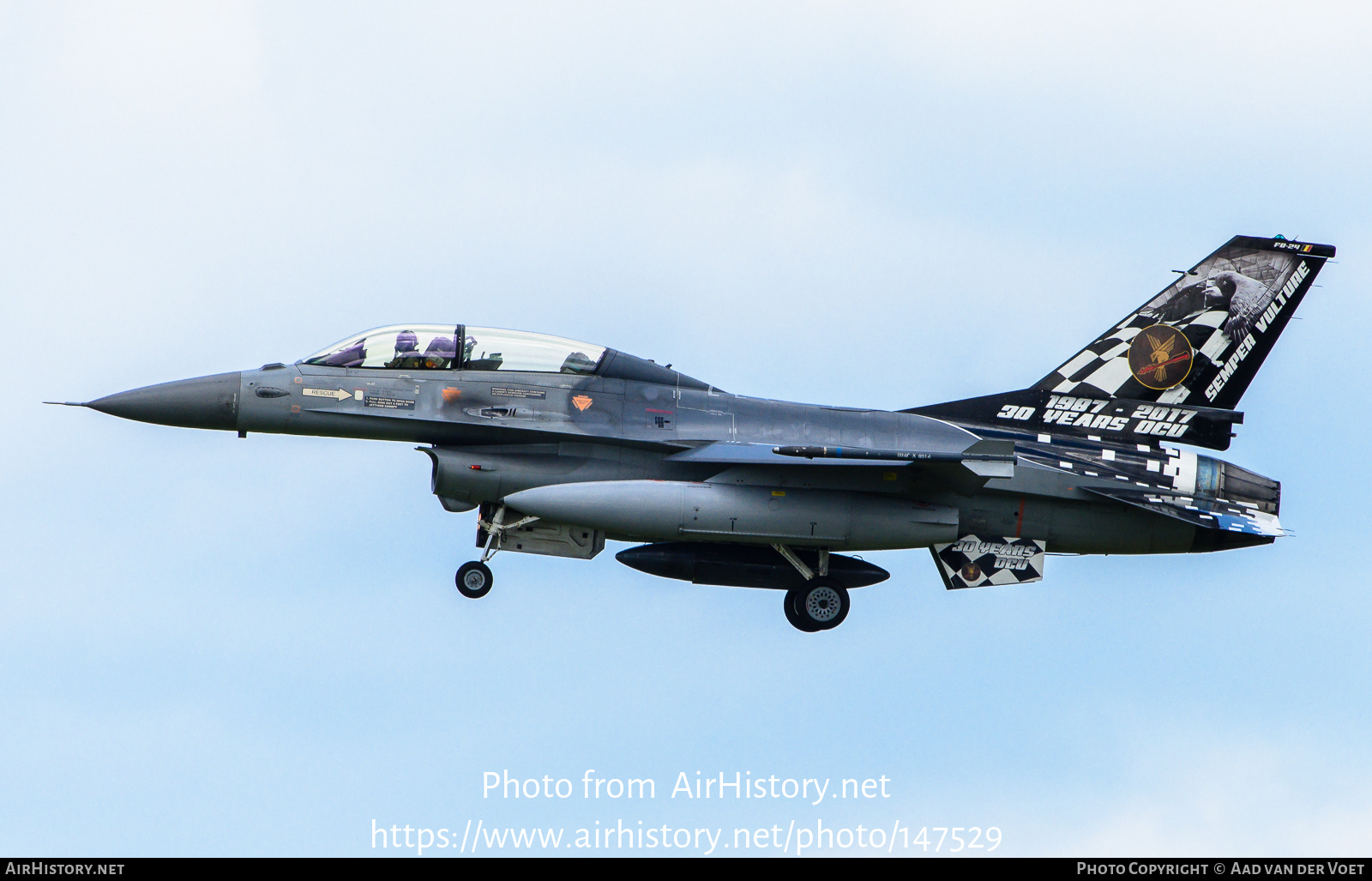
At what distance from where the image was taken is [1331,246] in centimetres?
2231

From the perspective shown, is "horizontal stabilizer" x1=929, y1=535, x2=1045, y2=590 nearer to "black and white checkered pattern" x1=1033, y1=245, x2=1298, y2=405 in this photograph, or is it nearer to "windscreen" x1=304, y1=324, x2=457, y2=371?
"black and white checkered pattern" x1=1033, y1=245, x2=1298, y2=405

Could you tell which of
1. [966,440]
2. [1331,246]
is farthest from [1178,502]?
[1331,246]

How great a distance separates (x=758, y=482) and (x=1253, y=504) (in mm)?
6557

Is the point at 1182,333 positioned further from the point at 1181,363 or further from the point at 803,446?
the point at 803,446

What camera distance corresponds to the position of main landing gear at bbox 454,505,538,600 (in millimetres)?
20297

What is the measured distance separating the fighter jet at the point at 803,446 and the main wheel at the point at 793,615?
0.04 meters

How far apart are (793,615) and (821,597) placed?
1.53ft

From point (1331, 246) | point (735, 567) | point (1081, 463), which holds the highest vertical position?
point (1331, 246)

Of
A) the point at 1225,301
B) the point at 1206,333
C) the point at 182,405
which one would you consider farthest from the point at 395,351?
the point at 1225,301

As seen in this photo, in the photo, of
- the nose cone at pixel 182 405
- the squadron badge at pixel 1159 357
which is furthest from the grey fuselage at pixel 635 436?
the squadron badge at pixel 1159 357

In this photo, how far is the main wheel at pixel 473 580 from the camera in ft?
66.5

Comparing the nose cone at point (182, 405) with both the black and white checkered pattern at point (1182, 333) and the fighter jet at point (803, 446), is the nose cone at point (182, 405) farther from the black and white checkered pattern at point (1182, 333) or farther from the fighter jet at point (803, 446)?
the black and white checkered pattern at point (1182, 333)

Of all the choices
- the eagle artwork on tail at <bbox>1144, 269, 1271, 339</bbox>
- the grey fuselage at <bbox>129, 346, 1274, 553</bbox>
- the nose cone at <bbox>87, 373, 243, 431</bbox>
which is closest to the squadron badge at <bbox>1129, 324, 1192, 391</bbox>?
the eagle artwork on tail at <bbox>1144, 269, 1271, 339</bbox>
